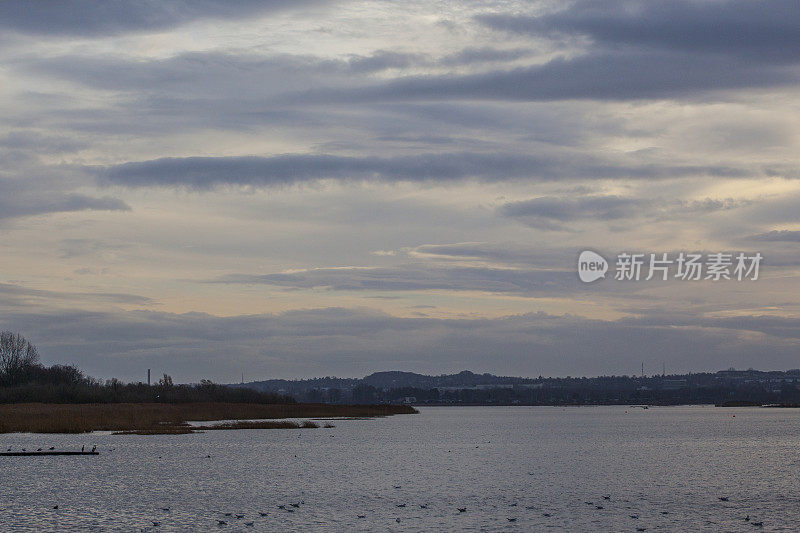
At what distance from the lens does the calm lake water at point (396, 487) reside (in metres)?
42.4

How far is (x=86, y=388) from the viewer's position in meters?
157

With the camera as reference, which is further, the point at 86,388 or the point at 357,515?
the point at 86,388

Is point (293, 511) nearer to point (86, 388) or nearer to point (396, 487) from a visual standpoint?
point (396, 487)

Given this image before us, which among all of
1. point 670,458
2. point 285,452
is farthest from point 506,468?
point 285,452

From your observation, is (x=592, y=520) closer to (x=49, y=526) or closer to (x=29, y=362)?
(x=49, y=526)

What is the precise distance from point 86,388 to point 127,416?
1290 inches

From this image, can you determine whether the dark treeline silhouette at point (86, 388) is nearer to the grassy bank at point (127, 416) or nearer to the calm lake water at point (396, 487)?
the grassy bank at point (127, 416)

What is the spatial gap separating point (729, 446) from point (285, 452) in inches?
1886

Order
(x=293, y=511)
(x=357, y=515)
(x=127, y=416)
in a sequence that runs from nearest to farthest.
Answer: (x=357, y=515), (x=293, y=511), (x=127, y=416)

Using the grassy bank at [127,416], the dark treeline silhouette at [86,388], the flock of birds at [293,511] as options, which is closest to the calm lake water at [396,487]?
the flock of birds at [293,511]

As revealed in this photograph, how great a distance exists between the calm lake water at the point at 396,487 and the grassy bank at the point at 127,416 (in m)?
9.66

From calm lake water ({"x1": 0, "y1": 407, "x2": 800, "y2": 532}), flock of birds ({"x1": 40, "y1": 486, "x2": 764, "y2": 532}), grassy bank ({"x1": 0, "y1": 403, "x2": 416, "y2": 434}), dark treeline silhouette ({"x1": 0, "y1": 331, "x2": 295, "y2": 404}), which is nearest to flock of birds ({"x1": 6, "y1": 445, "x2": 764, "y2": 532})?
flock of birds ({"x1": 40, "y1": 486, "x2": 764, "y2": 532})

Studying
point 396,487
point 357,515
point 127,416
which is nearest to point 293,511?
point 357,515

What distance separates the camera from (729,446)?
330 ft
